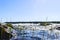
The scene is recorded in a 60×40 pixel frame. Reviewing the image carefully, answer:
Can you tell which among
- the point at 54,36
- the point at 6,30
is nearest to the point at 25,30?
the point at 6,30

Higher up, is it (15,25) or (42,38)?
(15,25)

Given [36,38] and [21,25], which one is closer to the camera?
[36,38]

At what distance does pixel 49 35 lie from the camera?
5.24 meters

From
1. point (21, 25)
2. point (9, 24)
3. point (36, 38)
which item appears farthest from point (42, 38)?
point (9, 24)

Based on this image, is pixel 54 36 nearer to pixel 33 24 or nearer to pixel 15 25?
pixel 33 24

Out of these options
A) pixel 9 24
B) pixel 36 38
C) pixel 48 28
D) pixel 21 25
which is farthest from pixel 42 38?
pixel 9 24

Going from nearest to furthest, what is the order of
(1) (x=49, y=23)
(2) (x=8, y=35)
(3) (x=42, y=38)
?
(3) (x=42, y=38) < (2) (x=8, y=35) < (1) (x=49, y=23)

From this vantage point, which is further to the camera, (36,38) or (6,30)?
(6,30)

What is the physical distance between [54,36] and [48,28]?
0.47 meters

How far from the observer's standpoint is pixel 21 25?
6004 mm

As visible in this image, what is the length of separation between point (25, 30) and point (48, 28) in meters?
0.92

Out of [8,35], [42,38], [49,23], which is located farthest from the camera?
[49,23]

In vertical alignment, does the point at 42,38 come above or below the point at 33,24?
below

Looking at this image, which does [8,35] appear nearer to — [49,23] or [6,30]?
[6,30]
